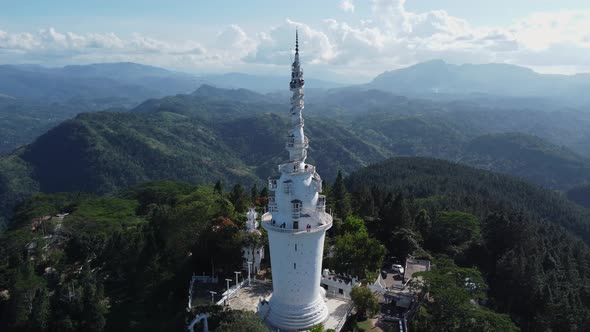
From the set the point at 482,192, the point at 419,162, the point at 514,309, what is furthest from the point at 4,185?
the point at 514,309

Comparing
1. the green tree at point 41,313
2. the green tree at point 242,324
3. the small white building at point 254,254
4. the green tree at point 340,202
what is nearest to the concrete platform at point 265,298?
the small white building at point 254,254

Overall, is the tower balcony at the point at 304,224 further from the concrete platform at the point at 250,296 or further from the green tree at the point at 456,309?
the green tree at the point at 456,309

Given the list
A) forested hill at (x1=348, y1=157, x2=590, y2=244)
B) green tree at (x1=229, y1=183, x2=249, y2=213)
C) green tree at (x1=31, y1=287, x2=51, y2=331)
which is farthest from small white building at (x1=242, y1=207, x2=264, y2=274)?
forested hill at (x1=348, y1=157, x2=590, y2=244)

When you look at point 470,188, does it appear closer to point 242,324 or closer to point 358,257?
point 358,257

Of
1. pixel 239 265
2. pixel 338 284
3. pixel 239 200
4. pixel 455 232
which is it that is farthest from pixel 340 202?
pixel 338 284

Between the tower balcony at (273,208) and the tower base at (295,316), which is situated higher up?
the tower balcony at (273,208)

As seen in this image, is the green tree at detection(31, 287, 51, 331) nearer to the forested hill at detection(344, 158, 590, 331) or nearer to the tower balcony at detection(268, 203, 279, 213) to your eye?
the tower balcony at detection(268, 203, 279, 213)

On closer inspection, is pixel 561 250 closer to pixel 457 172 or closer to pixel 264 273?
pixel 264 273
